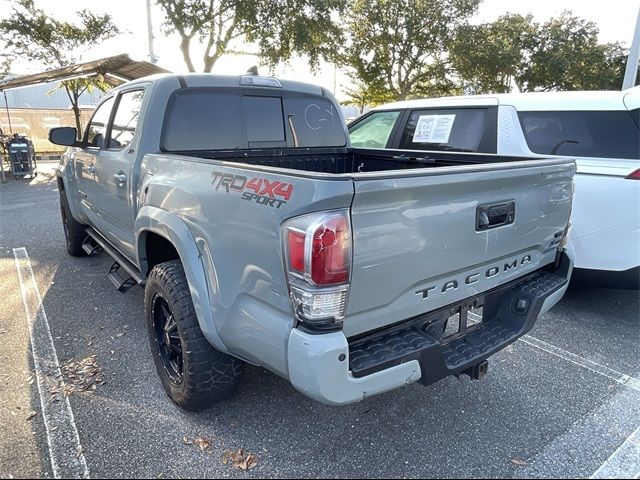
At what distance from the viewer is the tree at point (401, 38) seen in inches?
733

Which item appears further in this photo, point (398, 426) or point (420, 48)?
point (420, 48)

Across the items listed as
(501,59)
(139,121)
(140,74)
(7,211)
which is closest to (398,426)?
(139,121)

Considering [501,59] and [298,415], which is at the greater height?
[501,59]

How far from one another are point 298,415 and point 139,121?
2.28m

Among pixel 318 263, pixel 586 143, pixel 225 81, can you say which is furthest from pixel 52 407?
pixel 586 143

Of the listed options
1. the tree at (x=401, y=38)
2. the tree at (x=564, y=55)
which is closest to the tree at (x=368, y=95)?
the tree at (x=401, y=38)

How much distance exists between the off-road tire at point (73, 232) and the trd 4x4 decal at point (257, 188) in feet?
12.3

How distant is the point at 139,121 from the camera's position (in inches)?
121

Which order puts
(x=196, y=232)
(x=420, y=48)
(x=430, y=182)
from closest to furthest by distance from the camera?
1. (x=430, y=182)
2. (x=196, y=232)
3. (x=420, y=48)

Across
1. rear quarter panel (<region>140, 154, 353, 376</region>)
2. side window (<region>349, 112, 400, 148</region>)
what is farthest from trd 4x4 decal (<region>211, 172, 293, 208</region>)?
side window (<region>349, 112, 400, 148</region>)

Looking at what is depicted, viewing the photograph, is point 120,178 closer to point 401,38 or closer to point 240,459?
point 240,459

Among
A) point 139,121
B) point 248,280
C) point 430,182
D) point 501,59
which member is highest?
point 501,59

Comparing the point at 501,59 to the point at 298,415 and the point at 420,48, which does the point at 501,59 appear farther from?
the point at 298,415

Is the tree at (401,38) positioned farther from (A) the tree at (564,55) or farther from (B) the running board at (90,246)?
(B) the running board at (90,246)
